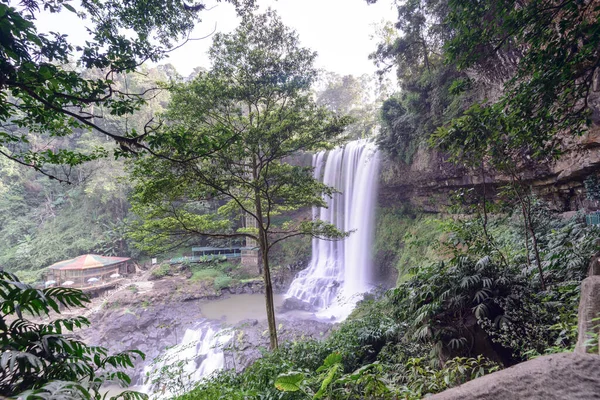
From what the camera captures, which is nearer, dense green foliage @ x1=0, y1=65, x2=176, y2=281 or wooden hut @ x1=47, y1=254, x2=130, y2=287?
wooden hut @ x1=47, y1=254, x2=130, y2=287

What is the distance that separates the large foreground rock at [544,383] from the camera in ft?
3.42

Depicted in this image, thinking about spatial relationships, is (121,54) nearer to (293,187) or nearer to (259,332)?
(293,187)

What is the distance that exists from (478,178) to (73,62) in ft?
29.7

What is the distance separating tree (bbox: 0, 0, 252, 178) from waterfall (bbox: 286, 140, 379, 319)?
967cm

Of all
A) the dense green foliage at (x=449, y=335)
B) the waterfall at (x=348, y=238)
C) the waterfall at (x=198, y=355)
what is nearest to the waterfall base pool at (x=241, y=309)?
the waterfall at (x=198, y=355)

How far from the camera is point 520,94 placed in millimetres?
2553

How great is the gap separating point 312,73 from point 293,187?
7.68 ft

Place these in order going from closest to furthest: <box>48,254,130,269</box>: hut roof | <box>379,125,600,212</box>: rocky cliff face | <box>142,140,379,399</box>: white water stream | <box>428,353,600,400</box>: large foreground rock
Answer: <box>428,353,600,400</box>: large foreground rock < <box>379,125,600,212</box>: rocky cliff face < <box>142,140,379,399</box>: white water stream < <box>48,254,130,269</box>: hut roof

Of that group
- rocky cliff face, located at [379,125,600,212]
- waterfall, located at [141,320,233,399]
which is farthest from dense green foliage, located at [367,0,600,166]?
waterfall, located at [141,320,233,399]

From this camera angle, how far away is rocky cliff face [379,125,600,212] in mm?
5203

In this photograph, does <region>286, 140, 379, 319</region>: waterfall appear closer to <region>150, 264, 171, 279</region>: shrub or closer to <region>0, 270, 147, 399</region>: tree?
<region>150, 264, 171, 279</region>: shrub

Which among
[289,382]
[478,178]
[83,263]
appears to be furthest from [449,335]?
[83,263]

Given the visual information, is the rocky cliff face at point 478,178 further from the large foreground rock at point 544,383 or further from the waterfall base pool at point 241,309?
the waterfall base pool at point 241,309

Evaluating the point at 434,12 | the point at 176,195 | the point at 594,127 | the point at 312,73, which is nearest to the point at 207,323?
the point at 176,195
